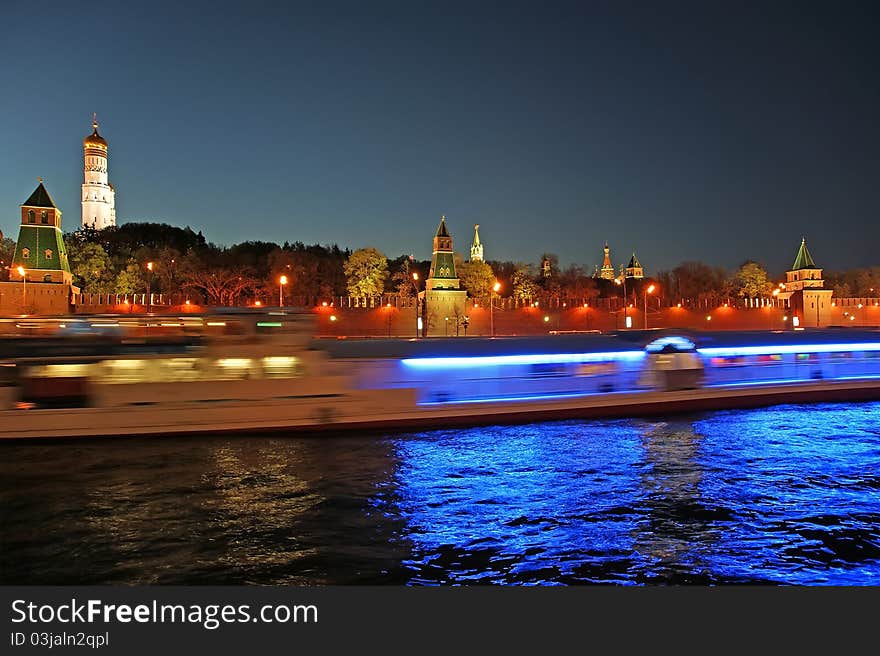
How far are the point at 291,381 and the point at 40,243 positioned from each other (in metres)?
55.8

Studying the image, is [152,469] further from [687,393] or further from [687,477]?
[687,393]

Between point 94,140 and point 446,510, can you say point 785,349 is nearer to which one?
point 446,510

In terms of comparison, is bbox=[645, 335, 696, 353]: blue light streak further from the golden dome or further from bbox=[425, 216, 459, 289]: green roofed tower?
the golden dome

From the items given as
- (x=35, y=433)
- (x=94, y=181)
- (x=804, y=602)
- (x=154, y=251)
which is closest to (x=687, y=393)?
(x=804, y=602)

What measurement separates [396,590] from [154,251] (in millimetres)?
74736

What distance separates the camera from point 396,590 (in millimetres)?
4426

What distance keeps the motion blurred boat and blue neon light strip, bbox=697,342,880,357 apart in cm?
15

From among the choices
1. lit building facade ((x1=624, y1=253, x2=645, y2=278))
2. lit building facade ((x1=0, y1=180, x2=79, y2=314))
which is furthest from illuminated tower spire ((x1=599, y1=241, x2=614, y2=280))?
lit building facade ((x1=0, y1=180, x2=79, y2=314))

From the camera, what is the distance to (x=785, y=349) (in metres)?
18.4

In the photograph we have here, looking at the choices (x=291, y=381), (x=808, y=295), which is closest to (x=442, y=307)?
(x=808, y=295)

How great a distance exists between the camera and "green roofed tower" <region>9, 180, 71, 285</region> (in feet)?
191

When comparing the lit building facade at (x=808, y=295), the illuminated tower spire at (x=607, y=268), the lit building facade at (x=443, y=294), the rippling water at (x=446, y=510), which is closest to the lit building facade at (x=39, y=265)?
the lit building facade at (x=443, y=294)

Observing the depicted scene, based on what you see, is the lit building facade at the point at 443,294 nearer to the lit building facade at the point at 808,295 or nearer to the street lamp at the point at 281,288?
the street lamp at the point at 281,288

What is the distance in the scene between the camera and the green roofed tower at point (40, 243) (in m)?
58.2
